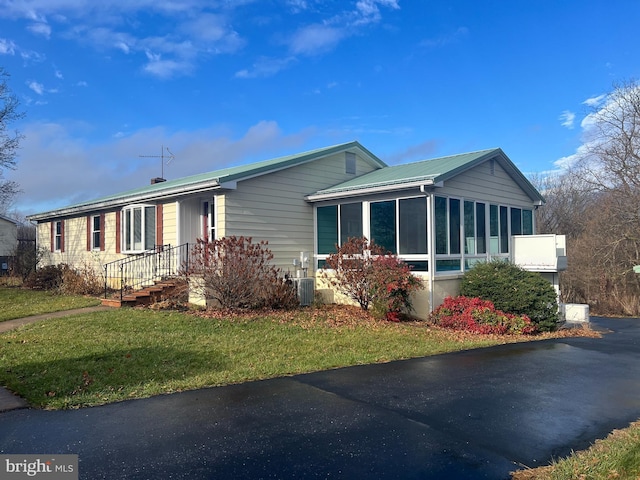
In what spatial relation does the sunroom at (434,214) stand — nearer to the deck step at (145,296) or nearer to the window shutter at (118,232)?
the deck step at (145,296)

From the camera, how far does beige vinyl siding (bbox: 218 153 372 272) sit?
45.2ft

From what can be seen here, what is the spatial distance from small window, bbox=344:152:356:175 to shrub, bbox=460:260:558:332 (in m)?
6.16

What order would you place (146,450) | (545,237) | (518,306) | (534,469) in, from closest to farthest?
(534,469) < (146,450) < (518,306) < (545,237)

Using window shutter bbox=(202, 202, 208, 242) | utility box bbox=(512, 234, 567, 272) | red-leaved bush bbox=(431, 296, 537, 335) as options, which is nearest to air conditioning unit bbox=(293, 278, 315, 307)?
window shutter bbox=(202, 202, 208, 242)

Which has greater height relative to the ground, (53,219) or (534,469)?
(53,219)

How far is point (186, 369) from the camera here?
730 centimetres

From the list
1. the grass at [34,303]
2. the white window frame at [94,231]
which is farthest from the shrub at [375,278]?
the white window frame at [94,231]

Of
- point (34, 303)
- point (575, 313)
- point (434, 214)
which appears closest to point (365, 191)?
point (434, 214)

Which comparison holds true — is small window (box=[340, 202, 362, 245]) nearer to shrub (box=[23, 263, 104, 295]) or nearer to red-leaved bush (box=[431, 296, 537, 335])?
red-leaved bush (box=[431, 296, 537, 335])

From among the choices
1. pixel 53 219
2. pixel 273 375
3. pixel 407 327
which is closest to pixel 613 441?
pixel 273 375

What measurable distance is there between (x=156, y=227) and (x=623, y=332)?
567 inches

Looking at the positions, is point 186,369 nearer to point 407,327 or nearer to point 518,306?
point 407,327

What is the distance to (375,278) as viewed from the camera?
12.4 m

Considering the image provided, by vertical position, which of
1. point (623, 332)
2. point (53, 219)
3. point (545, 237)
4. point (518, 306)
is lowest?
point (623, 332)
